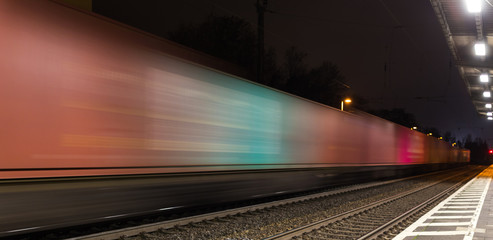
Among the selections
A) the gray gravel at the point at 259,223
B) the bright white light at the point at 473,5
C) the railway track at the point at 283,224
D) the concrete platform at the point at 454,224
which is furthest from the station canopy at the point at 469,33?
the gray gravel at the point at 259,223

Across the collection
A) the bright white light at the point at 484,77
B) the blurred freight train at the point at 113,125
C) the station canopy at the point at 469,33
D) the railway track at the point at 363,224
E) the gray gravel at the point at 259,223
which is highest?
the station canopy at the point at 469,33

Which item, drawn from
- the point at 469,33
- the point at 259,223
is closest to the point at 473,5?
the point at 469,33

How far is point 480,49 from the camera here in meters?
16.6

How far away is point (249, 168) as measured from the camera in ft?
28.7

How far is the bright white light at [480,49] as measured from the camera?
Result: 16278 mm

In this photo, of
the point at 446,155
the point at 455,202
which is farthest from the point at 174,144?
the point at 446,155

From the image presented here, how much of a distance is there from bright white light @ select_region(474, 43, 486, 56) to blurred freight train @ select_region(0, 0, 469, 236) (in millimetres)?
11361

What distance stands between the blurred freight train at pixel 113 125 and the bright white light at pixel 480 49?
37.3 ft

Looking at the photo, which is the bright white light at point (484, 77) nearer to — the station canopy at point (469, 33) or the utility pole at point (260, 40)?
the station canopy at point (469, 33)

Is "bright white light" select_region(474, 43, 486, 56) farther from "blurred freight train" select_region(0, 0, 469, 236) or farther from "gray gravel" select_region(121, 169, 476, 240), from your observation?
"blurred freight train" select_region(0, 0, 469, 236)

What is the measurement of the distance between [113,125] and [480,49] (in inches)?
658

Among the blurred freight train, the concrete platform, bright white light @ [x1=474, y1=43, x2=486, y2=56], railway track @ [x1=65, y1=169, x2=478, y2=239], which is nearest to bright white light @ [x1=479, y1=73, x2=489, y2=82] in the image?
bright white light @ [x1=474, y1=43, x2=486, y2=56]

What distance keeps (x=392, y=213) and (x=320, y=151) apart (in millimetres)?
3441

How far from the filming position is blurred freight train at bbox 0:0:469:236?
4633mm
